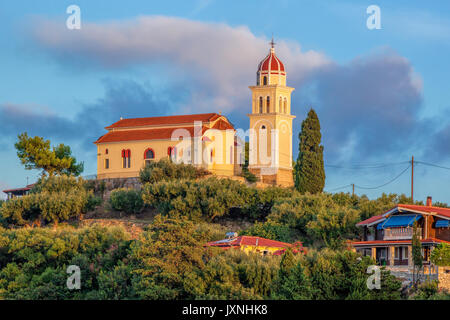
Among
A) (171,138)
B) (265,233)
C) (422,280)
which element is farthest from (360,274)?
(171,138)

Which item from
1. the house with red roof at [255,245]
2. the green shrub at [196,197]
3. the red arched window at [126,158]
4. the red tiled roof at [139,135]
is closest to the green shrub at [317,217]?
the house with red roof at [255,245]

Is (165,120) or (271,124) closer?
(271,124)

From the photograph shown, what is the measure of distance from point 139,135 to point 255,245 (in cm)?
2901

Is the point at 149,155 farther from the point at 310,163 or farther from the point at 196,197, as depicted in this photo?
the point at 310,163

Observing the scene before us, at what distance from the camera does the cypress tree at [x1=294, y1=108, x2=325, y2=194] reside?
7806 centimetres

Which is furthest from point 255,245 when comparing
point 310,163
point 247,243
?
point 310,163

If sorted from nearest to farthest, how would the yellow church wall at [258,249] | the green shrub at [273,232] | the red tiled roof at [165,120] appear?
the yellow church wall at [258,249] < the green shrub at [273,232] < the red tiled roof at [165,120]

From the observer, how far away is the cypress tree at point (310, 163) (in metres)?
78.1

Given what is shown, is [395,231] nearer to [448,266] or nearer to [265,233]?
[448,266]

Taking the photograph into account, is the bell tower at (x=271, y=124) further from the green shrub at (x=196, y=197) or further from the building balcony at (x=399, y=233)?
the building balcony at (x=399, y=233)

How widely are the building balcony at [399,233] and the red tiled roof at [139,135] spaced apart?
28.5m

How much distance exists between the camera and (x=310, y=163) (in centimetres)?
7850

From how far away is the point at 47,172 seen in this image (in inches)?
3529
